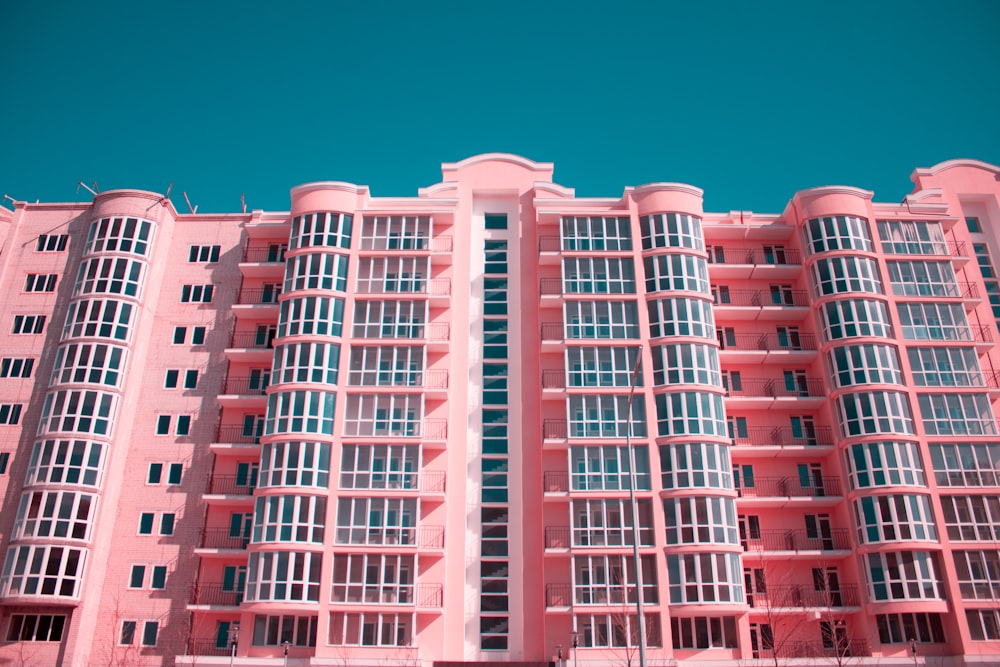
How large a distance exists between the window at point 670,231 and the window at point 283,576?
26.6m

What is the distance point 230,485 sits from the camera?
153ft

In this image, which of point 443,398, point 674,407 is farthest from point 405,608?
point 674,407

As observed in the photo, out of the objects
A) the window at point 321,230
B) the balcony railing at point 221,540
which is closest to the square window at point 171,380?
the balcony railing at point 221,540

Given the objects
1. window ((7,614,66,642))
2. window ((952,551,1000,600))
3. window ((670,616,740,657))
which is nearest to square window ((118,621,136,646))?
window ((7,614,66,642))

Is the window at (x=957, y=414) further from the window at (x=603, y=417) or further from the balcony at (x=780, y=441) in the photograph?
the window at (x=603, y=417)

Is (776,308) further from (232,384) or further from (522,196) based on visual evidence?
(232,384)

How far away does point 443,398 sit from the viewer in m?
47.5

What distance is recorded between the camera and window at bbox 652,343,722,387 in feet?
151

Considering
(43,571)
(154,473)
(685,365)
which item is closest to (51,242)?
(154,473)

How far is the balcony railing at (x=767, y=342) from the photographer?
49.9 meters

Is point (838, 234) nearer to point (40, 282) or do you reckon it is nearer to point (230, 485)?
point (230, 485)

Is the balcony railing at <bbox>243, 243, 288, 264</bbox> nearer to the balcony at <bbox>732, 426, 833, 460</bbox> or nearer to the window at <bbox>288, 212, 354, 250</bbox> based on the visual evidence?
the window at <bbox>288, 212, 354, 250</bbox>

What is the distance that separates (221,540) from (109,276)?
17682 mm

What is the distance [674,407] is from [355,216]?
22773 mm
